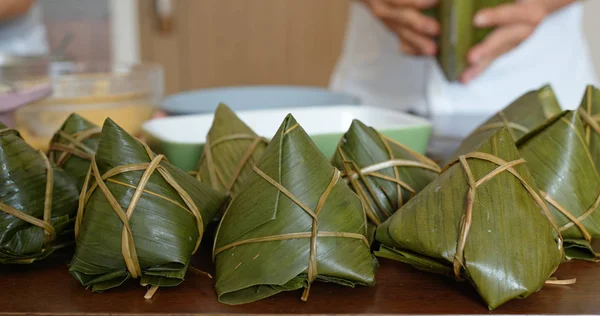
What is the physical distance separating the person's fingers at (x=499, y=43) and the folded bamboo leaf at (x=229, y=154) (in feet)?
2.62

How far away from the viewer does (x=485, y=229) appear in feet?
1.56

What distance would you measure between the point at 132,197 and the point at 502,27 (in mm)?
1089

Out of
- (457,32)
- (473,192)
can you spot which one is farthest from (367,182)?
(457,32)

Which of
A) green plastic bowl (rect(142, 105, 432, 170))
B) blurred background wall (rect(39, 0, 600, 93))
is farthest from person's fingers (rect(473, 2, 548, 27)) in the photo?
blurred background wall (rect(39, 0, 600, 93))

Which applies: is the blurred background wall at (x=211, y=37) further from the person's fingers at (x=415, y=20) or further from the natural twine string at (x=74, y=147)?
the natural twine string at (x=74, y=147)

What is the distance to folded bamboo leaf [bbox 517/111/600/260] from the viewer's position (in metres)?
0.54

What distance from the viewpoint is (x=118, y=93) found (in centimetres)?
95

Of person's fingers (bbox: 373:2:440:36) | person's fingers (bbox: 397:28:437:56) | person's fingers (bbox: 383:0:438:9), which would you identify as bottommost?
person's fingers (bbox: 397:28:437:56)

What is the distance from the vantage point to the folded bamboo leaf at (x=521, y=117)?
663 millimetres

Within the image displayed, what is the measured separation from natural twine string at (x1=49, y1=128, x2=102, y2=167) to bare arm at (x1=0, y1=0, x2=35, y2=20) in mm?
1217

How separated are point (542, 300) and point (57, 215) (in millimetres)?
432

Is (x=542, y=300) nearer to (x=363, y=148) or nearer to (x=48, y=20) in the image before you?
(x=363, y=148)

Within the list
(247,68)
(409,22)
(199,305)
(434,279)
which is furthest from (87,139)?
(247,68)

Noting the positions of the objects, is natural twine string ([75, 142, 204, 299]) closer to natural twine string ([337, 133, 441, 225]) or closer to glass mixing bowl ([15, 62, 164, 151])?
natural twine string ([337, 133, 441, 225])
